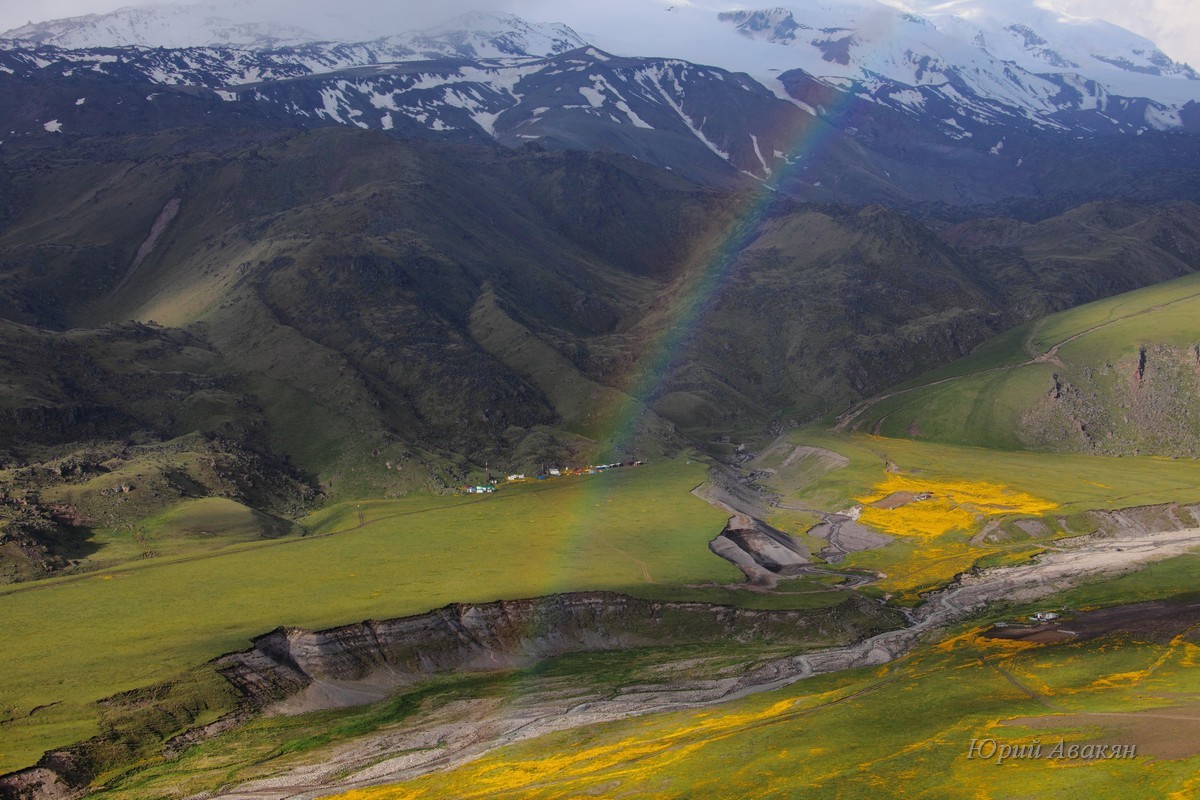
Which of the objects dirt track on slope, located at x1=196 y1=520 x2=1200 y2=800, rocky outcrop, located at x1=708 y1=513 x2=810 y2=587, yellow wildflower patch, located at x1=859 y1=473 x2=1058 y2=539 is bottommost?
yellow wildflower patch, located at x1=859 y1=473 x2=1058 y2=539

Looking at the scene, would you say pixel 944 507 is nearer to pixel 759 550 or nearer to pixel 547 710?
pixel 759 550

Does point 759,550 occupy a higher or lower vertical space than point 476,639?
lower

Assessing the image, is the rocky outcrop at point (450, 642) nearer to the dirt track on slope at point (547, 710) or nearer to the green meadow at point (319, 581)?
the green meadow at point (319, 581)

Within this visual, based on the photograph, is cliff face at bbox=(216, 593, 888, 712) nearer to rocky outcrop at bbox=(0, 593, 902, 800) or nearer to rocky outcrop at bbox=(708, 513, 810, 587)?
rocky outcrop at bbox=(0, 593, 902, 800)

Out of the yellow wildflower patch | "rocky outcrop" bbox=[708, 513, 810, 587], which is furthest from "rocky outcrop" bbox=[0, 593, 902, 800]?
the yellow wildflower patch

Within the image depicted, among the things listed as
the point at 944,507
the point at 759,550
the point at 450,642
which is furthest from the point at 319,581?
the point at 944,507

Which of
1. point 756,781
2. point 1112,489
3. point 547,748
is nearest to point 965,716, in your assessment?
point 756,781

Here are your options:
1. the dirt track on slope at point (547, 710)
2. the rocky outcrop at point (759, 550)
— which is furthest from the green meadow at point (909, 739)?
the rocky outcrop at point (759, 550)
